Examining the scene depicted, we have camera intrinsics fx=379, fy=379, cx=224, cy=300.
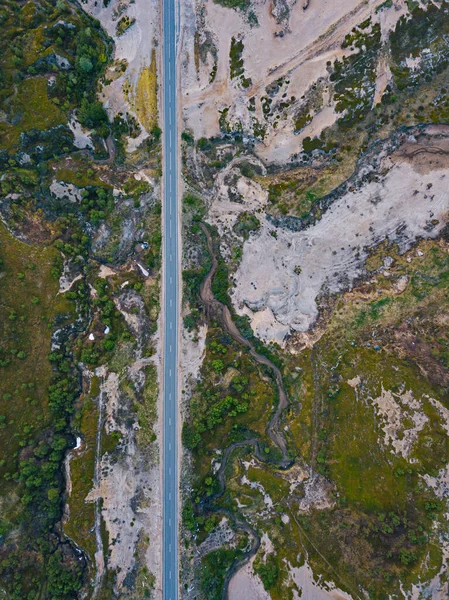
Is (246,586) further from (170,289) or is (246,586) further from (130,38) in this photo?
(130,38)

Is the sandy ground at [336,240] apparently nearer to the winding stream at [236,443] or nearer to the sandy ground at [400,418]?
the winding stream at [236,443]

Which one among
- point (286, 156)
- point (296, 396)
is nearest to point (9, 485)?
point (296, 396)

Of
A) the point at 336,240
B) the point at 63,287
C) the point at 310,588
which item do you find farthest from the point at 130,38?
the point at 310,588

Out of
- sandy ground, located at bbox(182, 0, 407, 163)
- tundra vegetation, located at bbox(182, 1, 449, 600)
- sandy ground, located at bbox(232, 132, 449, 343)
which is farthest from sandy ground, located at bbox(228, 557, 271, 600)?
sandy ground, located at bbox(182, 0, 407, 163)

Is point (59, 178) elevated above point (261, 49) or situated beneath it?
situated beneath

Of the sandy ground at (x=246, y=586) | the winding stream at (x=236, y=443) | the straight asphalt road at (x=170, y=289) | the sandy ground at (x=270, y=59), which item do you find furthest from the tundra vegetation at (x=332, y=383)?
the straight asphalt road at (x=170, y=289)

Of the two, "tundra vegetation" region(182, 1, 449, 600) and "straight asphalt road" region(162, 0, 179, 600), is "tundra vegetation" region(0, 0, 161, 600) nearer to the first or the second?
"straight asphalt road" region(162, 0, 179, 600)

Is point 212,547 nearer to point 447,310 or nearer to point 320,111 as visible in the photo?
point 447,310
